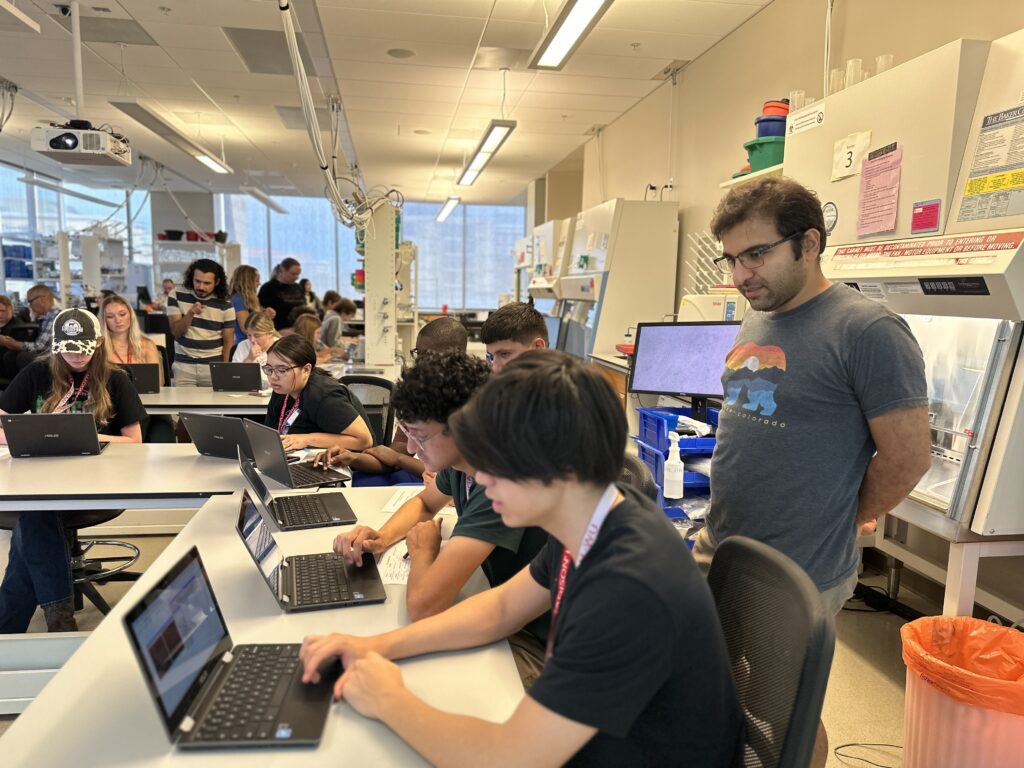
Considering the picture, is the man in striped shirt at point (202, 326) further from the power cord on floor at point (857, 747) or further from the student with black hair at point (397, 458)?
the power cord on floor at point (857, 747)

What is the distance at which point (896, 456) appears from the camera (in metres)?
1.44

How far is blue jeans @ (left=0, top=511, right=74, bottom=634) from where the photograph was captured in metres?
2.46

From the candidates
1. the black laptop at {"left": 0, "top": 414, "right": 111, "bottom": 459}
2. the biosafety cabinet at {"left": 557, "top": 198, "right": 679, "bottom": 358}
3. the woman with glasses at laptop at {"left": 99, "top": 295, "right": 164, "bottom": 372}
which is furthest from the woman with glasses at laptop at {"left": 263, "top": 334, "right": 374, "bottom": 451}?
the biosafety cabinet at {"left": 557, "top": 198, "right": 679, "bottom": 358}

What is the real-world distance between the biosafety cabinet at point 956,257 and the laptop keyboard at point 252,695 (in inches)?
71.3

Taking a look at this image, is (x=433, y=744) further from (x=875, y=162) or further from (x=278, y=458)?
(x=875, y=162)

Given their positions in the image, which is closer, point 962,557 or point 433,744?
point 433,744

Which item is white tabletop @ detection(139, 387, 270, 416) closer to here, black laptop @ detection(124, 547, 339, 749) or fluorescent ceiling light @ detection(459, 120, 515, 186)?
fluorescent ceiling light @ detection(459, 120, 515, 186)

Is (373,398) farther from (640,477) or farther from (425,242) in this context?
(425,242)

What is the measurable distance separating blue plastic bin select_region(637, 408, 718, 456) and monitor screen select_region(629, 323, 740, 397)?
0.45ft

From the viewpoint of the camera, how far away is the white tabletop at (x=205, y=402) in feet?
12.7

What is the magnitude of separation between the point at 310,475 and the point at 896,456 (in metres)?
1.76

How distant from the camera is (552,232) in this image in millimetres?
7129

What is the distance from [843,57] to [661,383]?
1.95 meters

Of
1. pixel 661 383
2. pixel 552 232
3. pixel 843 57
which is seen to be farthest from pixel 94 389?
pixel 552 232
